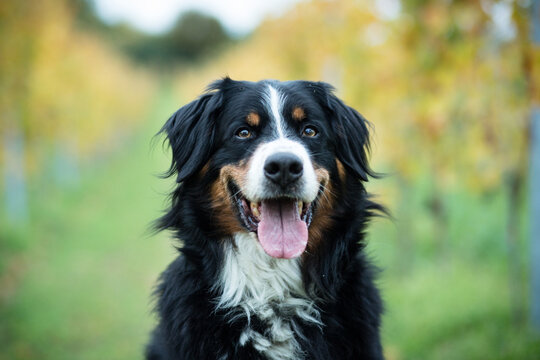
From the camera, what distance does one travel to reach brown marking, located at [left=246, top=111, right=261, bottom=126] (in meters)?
2.80

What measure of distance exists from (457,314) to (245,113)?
3.73m

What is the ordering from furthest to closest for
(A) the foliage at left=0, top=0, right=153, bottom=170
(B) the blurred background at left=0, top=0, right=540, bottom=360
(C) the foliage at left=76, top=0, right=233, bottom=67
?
(C) the foliage at left=76, top=0, right=233, bottom=67, (A) the foliage at left=0, top=0, right=153, bottom=170, (B) the blurred background at left=0, top=0, right=540, bottom=360

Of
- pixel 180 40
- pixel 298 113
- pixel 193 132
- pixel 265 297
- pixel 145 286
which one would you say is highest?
pixel 180 40

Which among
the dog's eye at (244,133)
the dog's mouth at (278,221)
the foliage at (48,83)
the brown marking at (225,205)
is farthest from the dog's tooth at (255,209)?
the foliage at (48,83)

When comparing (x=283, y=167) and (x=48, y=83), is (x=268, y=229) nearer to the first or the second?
(x=283, y=167)

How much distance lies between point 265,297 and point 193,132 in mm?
1172

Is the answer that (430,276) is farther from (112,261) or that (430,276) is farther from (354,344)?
(112,261)

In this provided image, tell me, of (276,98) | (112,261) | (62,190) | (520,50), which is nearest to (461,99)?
(520,50)

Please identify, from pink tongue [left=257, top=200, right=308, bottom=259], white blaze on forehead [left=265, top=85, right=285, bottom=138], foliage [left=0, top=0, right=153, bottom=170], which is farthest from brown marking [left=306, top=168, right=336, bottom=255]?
foliage [left=0, top=0, right=153, bottom=170]

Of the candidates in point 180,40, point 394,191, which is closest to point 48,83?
point 394,191

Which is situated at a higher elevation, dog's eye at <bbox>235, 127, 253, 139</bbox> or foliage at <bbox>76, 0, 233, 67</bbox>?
foliage at <bbox>76, 0, 233, 67</bbox>

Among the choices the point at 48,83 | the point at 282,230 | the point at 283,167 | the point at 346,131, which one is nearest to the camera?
the point at 283,167

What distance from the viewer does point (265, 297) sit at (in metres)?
2.69

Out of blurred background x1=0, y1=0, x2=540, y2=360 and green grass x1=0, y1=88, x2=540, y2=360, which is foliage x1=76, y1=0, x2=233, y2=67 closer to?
blurred background x1=0, y1=0, x2=540, y2=360
